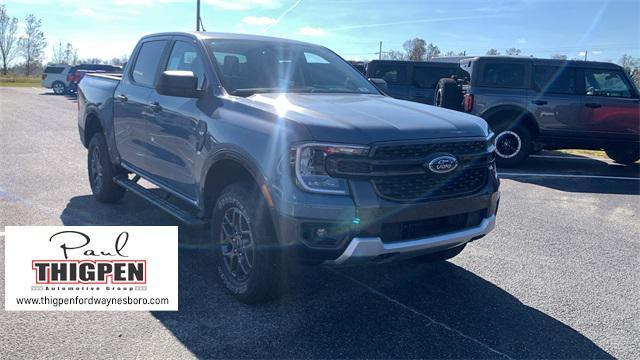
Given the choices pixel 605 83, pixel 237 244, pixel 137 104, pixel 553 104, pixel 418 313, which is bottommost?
pixel 418 313

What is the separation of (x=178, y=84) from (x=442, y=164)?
2.02 meters

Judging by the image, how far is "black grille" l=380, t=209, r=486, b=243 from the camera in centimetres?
342

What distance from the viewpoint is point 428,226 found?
143 inches

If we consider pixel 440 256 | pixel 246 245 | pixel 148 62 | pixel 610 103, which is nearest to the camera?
pixel 246 245

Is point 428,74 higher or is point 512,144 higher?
point 428,74

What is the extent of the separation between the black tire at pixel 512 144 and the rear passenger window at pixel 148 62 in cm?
687

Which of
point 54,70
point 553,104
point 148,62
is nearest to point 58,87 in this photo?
point 54,70

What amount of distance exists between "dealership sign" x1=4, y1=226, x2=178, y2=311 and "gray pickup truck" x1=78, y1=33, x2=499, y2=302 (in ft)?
1.27

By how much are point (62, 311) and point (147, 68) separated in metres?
2.74

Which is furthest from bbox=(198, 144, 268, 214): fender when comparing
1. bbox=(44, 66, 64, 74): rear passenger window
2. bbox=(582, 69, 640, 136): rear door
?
bbox=(44, 66, 64, 74): rear passenger window

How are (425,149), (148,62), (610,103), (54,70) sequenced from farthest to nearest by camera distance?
(54,70), (610,103), (148,62), (425,149)

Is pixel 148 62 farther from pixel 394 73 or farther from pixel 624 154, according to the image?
pixel 394 73

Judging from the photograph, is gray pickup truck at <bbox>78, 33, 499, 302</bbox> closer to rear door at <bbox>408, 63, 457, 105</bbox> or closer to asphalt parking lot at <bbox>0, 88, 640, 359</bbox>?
asphalt parking lot at <bbox>0, 88, 640, 359</bbox>

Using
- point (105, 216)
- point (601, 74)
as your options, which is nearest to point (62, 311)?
point (105, 216)
